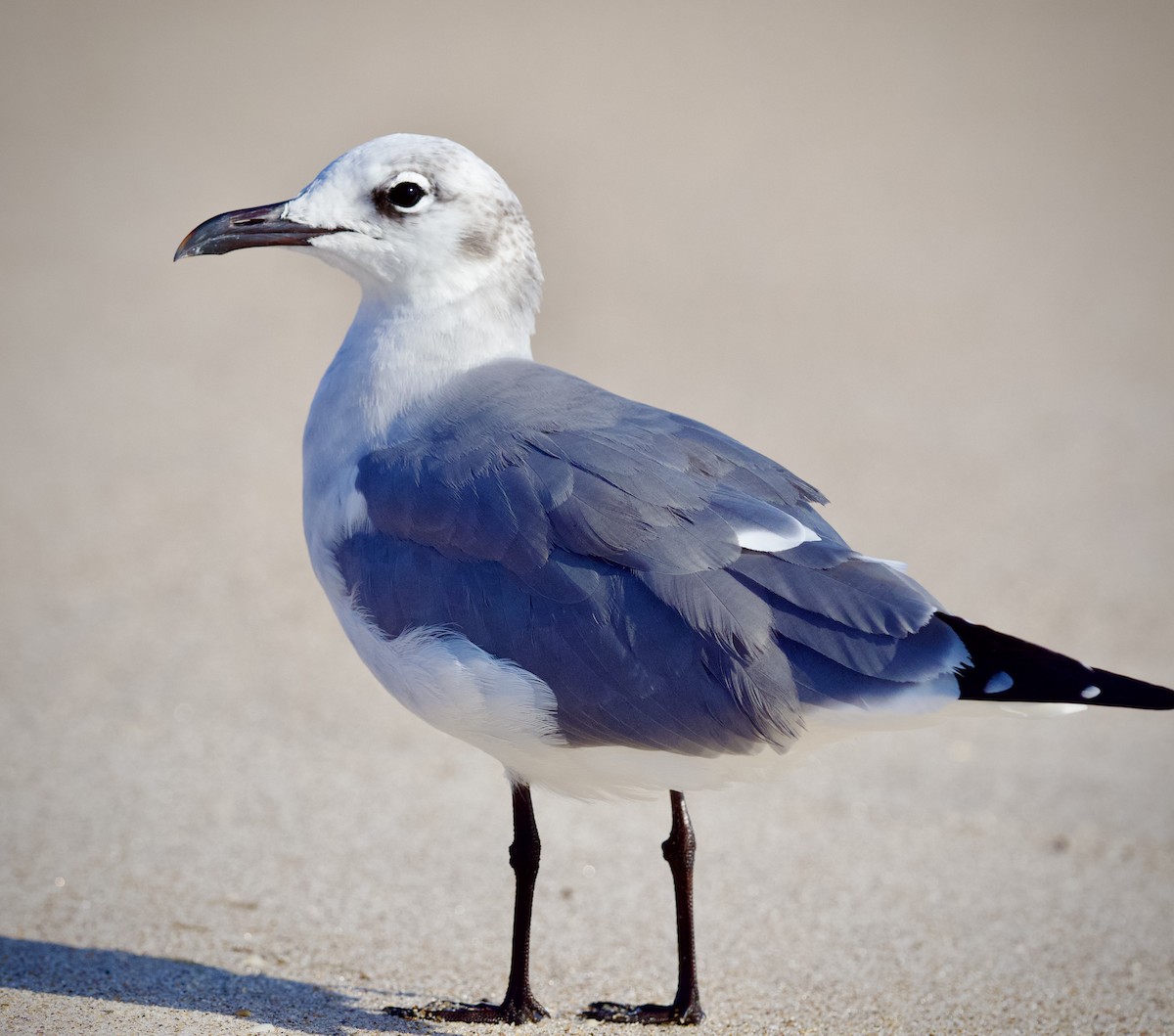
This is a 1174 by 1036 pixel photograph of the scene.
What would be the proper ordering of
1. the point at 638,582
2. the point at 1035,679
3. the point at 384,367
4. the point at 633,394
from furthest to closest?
the point at 633,394
the point at 384,367
the point at 638,582
the point at 1035,679

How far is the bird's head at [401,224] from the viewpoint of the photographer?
304 centimetres

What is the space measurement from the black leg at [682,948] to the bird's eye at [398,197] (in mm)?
1409

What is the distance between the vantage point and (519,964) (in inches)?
116

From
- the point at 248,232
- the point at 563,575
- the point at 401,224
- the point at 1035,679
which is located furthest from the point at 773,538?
the point at 248,232

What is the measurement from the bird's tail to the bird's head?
54.2 inches

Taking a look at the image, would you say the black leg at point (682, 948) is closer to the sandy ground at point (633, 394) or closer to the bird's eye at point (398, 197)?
the sandy ground at point (633, 394)

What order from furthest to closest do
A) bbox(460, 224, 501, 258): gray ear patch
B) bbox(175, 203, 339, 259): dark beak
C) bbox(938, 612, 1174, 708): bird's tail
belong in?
→ 1. bbox(460, 224, 501, 258): gray ear patch
2. bbox(175, 203, 339, 259): dark beak
3. bbox(938, 612, 1174, 708): bird's tail

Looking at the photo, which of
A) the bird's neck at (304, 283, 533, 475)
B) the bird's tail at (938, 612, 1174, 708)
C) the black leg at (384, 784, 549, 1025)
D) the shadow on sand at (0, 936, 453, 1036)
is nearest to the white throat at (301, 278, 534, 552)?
the bird's neck at (304, 283, 533, 475)

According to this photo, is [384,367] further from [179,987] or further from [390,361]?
[179,987]

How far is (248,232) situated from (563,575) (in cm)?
105

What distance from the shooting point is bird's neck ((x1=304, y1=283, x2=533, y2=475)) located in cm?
307

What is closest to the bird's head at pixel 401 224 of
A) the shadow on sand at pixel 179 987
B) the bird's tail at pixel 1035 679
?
the bird's tail at pixel 1035 679

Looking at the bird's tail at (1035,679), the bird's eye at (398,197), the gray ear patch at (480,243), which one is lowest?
the bird's tail at (1035,679)

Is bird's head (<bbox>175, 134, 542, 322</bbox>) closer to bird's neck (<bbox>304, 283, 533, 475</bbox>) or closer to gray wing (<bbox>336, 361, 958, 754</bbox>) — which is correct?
bird's neck (<bbox>304, 283, 533, 475</bbox>)
